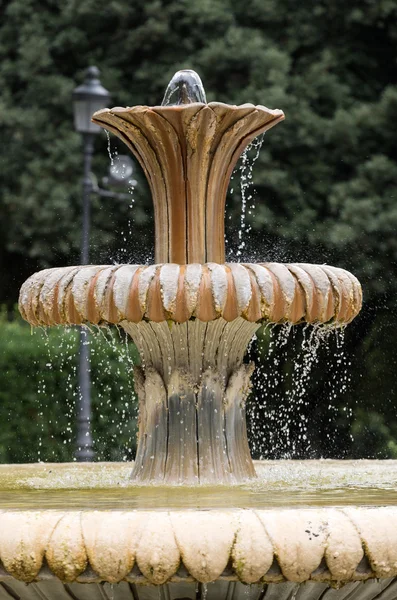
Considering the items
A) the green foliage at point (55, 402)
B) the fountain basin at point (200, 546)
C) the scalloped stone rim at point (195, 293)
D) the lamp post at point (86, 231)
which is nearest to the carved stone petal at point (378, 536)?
the fountain basin at point (200, 546)

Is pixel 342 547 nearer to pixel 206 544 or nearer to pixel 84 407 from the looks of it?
pixel 206 544

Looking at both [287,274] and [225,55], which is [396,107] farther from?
[287,274]

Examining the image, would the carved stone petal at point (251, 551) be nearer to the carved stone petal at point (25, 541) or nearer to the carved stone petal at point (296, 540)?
the carved stone petal at point (296, 540)

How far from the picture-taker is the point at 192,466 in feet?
17.3

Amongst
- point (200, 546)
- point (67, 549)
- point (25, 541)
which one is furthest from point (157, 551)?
point (25, 541)

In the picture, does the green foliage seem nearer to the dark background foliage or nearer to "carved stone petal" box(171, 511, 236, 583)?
the dark background foliage

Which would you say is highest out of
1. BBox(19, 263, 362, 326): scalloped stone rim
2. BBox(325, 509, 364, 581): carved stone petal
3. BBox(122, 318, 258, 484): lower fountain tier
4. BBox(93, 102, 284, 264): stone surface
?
BBox(93, 102, 284, 264): stone surface

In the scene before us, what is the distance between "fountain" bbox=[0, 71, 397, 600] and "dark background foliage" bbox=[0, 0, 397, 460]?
10.4m

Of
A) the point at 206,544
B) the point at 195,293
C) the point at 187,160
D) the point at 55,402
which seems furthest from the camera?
the point at 55,402

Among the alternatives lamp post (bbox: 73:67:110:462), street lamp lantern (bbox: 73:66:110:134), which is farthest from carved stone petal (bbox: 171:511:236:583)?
street lamp lantern (bbox: 73:66:110:134)

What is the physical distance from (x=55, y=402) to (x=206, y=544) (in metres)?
8.63

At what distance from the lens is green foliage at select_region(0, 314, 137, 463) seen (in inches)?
447

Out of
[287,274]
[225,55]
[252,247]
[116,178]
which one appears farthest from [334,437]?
[287,274]

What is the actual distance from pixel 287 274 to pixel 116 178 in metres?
8.52
